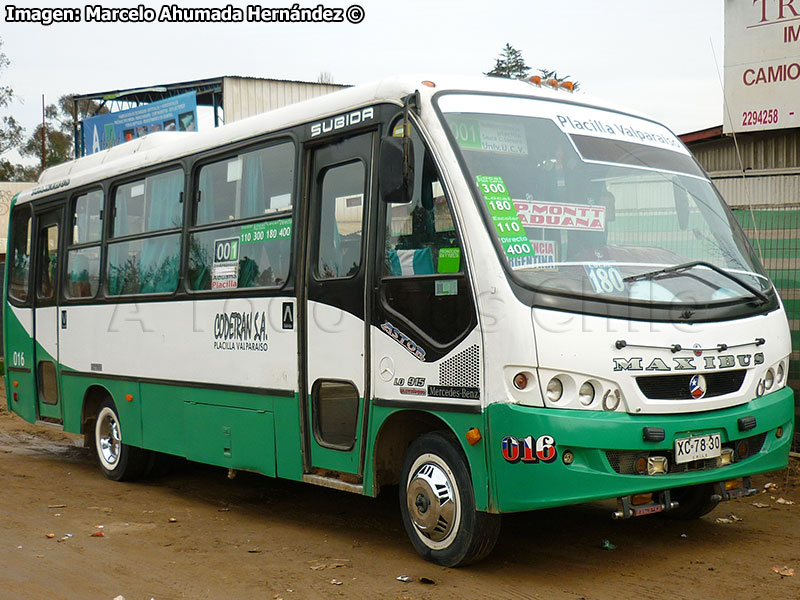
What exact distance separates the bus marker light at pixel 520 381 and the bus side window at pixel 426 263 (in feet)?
1.49

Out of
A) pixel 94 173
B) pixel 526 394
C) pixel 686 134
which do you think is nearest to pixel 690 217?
pixel 526 394

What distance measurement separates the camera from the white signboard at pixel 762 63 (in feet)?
41.9

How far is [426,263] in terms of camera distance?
19.5 feet

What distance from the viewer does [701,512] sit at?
687 cm

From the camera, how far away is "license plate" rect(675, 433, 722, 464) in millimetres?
5516

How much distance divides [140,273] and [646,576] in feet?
18.0

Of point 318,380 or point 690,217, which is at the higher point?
point 690,217

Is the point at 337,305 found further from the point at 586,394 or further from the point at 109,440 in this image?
the point at 109,440

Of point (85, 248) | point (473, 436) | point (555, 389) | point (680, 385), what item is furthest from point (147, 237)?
point (680, 385)

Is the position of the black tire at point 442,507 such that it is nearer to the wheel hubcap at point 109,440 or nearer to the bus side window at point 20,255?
the wheel hubcap at point 109,440

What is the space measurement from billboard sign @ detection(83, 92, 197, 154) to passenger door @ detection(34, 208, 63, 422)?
1967 cm

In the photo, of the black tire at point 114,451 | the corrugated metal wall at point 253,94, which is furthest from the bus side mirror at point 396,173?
the corrugated metal wall at point 253,94

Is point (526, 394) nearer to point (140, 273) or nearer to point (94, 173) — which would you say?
point (140, 273)

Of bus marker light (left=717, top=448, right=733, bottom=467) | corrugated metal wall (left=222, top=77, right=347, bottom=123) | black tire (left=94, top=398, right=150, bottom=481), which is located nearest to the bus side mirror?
bus marker light (left=717, top=448, right=733, bottom=467)
